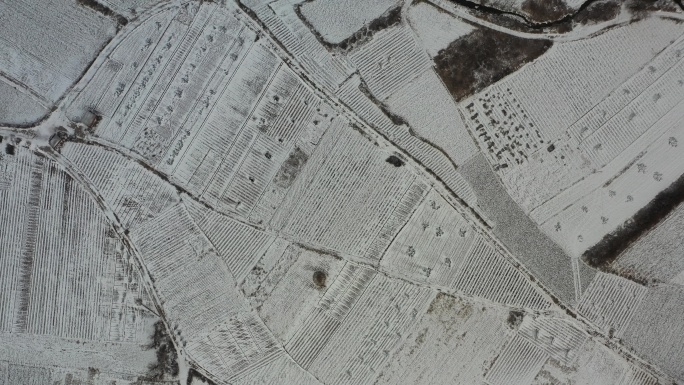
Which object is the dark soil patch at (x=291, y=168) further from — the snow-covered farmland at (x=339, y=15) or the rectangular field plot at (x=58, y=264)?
the rectangular field plot at (x=58, y=264)

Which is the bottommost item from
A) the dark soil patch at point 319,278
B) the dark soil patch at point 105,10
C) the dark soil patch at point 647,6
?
the dark soil patch at point 319,278

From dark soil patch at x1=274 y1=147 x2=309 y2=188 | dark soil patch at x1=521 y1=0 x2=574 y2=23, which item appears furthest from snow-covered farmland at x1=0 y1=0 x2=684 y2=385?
dark soil patch at x1=521 y1=0 x2=574 y2=23

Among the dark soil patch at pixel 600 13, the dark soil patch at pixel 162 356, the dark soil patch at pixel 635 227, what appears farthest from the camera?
the dark soil patch at pixel 600 13

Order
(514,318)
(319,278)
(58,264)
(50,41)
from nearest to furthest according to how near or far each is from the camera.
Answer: (319,278) → (514,318) → (58,264) → (50,41)

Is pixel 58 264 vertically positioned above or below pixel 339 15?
below

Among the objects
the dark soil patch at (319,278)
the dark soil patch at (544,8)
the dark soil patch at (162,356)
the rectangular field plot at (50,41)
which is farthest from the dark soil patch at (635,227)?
the rectangular field plot at (50,41)

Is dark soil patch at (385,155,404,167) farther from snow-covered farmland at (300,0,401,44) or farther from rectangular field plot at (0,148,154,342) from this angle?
rectangular field plot at (0,148,154,342)

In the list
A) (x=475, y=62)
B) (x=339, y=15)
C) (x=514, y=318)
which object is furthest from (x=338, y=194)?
(x=514, y=318)

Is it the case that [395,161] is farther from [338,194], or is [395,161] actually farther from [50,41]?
[50,41]

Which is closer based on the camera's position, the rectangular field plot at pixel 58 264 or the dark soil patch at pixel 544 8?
the rectangular field plot at pixel 58 264
